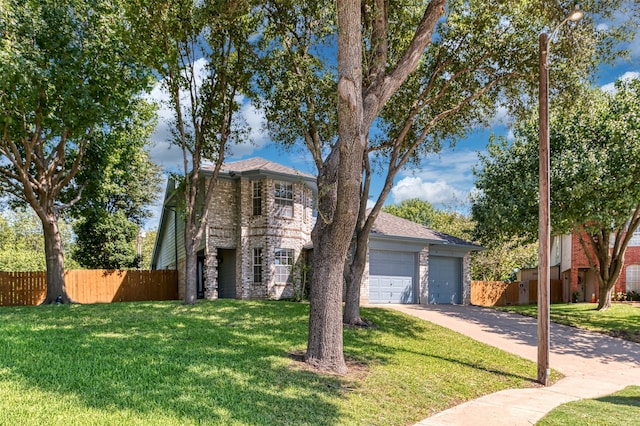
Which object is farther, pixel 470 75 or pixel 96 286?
pixel 96 286

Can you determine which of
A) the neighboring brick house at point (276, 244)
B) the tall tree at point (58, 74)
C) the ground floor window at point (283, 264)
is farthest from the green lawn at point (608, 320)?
the tall tree at point (58, 74)

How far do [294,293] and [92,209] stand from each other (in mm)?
10291

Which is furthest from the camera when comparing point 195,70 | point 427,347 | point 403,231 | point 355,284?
point 403,231

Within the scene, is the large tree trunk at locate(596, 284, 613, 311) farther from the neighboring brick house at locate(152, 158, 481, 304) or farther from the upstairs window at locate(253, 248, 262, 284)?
the upstairs window at locate(253, 248, 262, 284)

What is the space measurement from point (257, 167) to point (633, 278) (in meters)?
22.0

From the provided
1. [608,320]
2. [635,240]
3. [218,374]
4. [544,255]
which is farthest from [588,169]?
[218,374]

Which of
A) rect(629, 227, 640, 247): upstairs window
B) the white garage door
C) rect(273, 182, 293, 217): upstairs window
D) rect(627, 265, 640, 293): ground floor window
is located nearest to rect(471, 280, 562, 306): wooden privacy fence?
rect(627, 265, 640, 293): ground floor window

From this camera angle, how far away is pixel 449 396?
7.01 meters

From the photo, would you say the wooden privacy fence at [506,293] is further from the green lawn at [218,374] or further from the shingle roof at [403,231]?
the green lawn at [218,374]

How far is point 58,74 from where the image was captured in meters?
12.8

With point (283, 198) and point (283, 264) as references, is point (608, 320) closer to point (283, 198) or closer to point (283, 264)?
point (283, 264)

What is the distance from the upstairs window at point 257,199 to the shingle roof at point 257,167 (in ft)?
2.74

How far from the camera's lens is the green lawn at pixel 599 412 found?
587 centimetres

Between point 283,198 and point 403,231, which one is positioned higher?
point 283,198
